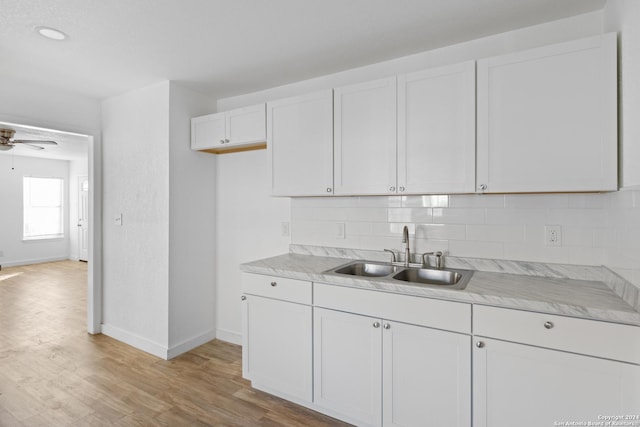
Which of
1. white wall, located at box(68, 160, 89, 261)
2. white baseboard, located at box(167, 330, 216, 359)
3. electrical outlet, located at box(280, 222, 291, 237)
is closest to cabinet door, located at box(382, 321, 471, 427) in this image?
electrical outlet, located at box(280, 222, 291, 237)

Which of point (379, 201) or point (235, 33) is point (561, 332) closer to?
point (379, 201)

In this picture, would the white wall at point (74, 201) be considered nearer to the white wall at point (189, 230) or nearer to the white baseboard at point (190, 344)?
the white wall at point (189, 230)

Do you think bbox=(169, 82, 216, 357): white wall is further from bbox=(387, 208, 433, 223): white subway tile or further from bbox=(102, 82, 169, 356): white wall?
bbox=(387, 208, 433, 223): white subway tile

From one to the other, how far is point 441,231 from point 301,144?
123cm

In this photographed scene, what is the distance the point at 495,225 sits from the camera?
2227 mm

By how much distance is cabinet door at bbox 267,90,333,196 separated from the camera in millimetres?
2480

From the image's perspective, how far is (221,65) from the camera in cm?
270

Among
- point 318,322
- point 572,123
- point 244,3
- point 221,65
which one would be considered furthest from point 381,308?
point 221,65

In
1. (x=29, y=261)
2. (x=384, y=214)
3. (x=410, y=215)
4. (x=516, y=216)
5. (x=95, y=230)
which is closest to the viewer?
(x=516, y=216)

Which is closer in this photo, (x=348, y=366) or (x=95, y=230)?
(x=348, y=366)

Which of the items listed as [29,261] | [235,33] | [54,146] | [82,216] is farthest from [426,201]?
[29,261]

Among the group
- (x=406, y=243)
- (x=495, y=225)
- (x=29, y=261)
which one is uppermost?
(x=495, y=225)

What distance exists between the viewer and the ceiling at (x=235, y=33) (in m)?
1.90

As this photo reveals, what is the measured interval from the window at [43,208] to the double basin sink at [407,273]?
8475 millimetres
